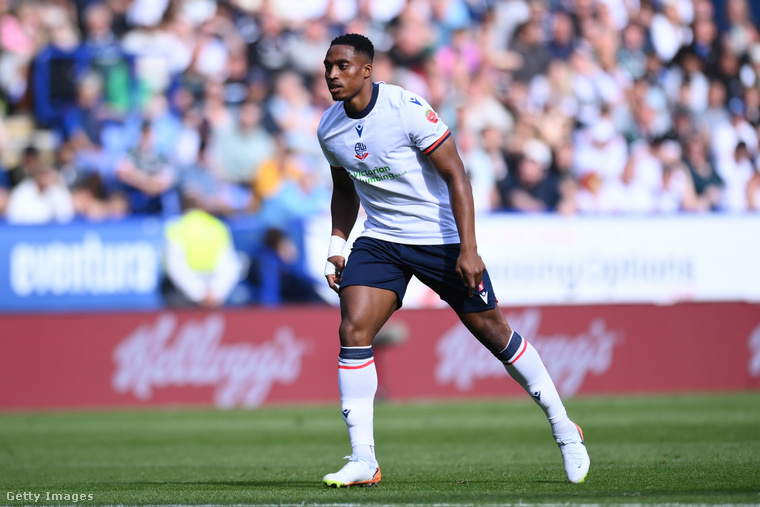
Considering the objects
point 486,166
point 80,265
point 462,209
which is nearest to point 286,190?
point 80,265

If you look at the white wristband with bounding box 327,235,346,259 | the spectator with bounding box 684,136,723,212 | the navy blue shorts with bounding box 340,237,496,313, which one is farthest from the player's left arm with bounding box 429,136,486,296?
the spectator with bounding box 684,136,723,212

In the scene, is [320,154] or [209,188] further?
[320,154]

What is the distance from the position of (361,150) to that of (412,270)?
2.41ft

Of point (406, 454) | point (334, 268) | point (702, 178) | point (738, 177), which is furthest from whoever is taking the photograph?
point (738, 177)

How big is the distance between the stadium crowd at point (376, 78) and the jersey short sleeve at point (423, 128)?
29.6 ft

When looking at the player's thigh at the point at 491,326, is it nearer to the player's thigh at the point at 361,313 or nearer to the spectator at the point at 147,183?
the player's thigh at the point at 361,313

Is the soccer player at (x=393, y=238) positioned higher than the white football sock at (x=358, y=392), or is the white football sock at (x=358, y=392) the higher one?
the soccer player at (x=393, y=238)

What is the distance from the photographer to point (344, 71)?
235 inches

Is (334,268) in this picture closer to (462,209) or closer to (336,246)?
(336,246)

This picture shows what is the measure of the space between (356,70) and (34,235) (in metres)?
9.32

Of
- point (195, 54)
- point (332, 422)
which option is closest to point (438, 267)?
point (332, 422)

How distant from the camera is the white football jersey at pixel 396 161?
19.8 feet

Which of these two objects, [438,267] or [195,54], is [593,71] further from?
[438,267]

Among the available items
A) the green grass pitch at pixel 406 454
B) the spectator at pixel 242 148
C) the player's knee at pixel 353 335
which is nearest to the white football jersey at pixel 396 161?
the player's knee at pixel 353 335
